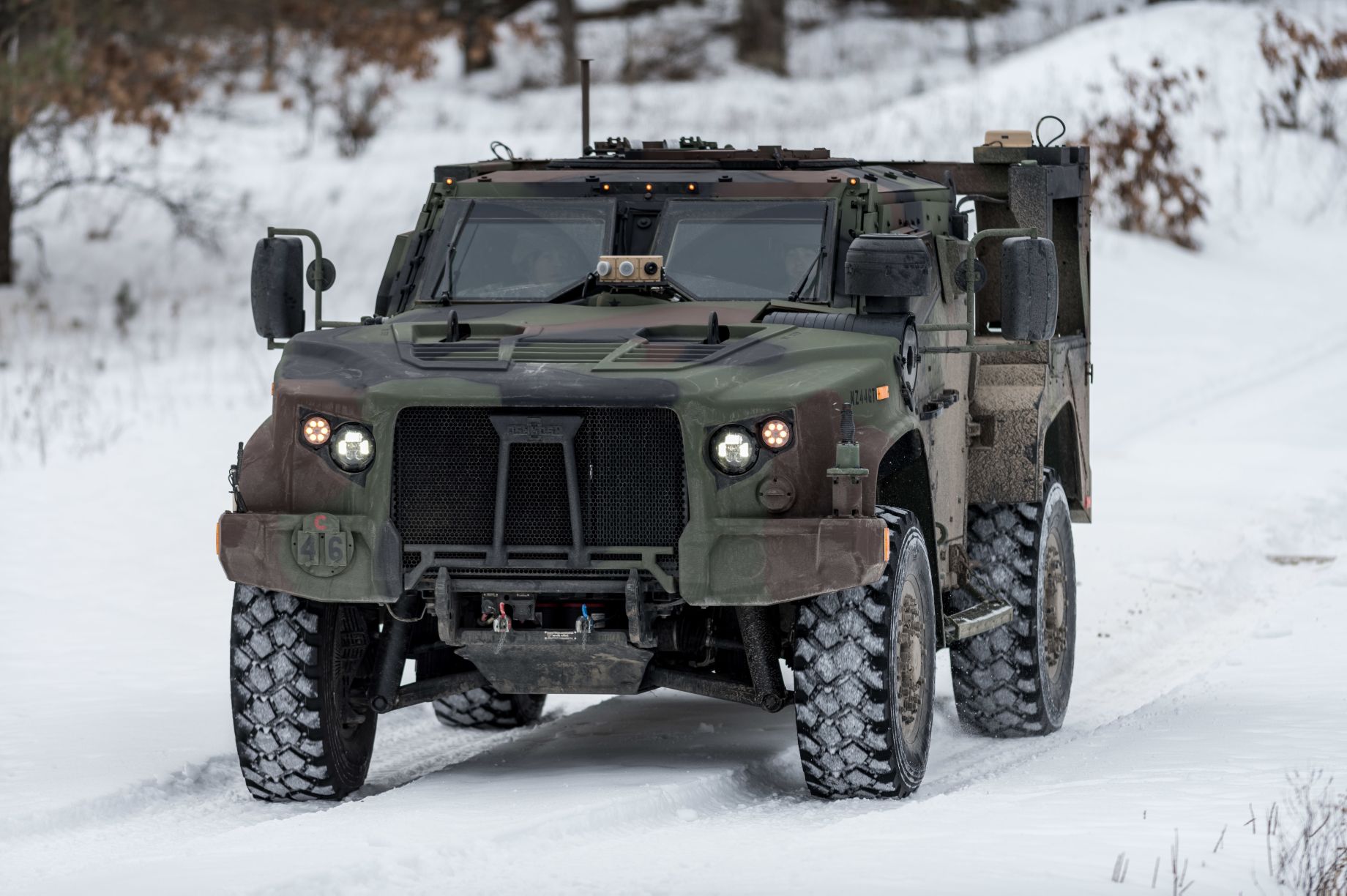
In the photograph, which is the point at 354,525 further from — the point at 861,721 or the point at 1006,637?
the point at 1006,637

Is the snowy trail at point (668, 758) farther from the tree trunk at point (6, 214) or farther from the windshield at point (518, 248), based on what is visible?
the tree trunk at point (6, 214)

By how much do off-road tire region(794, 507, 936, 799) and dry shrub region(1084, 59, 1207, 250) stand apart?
1882 centimetres

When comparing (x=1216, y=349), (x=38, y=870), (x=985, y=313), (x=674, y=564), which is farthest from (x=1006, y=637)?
(x=1216, y=349)

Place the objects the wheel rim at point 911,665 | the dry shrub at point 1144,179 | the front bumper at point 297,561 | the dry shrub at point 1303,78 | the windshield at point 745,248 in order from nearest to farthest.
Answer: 1. the front bumper at point 297,561
2. the wheel rim at point 911,665
3. the windshield at point 745,248
4. the dry shrub at point 1144,179
5. the dry shrub at point 1303,78

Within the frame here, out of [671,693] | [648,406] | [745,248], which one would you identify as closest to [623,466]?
[648,406]

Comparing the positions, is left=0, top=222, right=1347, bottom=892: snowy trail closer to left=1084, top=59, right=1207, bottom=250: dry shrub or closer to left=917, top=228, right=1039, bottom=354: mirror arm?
left=917, top=228, right=1039, bottom=354: mirror arm

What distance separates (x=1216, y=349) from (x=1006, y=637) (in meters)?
13.2

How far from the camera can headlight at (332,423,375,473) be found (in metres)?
7.93

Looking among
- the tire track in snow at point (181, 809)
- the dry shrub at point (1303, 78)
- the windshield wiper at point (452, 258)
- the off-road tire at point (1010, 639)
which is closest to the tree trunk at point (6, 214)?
the windshield wiper at point (452, 258)

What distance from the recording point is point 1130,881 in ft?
21.2

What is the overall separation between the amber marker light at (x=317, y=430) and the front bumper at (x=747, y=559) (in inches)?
10.5

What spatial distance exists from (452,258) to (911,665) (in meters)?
2.51

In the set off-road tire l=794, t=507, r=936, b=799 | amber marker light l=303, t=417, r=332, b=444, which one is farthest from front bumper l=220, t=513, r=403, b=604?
off-road tire l=794, t=507, r=936, b=799

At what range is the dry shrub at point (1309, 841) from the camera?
6438mm
